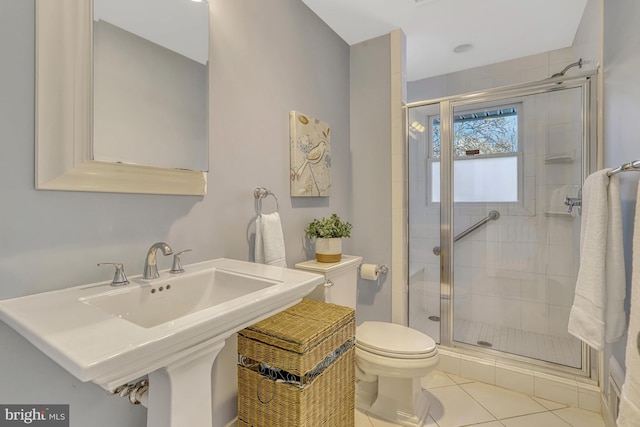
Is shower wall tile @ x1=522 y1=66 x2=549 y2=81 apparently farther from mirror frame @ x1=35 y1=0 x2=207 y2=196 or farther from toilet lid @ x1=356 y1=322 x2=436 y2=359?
mirror frame @ x1=35 y1=0 x2=207 y2=196

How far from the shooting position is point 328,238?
1740mm

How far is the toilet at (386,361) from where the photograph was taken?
56.4 inches

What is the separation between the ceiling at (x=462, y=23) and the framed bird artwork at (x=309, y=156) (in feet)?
2.37

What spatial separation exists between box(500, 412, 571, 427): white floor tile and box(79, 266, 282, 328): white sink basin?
5.05 feet

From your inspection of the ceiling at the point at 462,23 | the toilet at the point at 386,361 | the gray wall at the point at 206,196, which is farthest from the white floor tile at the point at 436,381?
the ceiling at the point at 462,23

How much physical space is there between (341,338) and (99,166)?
3.64 ft

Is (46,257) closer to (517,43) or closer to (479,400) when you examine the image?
(479,400)

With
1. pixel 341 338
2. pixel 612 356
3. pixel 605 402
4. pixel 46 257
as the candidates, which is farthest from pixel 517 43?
pixel 46 257

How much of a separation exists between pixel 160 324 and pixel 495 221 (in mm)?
2335

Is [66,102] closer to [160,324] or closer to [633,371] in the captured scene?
[160,324]

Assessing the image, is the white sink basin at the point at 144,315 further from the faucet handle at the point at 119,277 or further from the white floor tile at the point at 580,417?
the white floor tile at the point at 580,417

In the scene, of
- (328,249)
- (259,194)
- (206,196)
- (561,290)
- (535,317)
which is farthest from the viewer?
(535,317)

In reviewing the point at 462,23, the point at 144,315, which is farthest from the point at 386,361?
the point at 462,23

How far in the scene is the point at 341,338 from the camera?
130cm
